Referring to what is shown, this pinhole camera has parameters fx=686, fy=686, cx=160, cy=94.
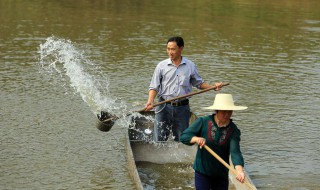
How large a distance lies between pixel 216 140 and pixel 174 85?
282 centimetres

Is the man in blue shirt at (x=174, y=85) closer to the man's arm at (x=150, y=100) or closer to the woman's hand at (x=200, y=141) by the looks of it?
the man's arm at (x=150, y=100)

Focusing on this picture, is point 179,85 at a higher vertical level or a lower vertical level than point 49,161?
higher

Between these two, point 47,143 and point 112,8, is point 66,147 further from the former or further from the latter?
point 112,8

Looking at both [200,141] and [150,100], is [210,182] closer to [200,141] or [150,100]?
[200,141]

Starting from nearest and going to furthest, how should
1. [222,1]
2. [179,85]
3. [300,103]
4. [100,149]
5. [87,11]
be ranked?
[179,85], [100,149], [300,103], [87,11], [222,1]

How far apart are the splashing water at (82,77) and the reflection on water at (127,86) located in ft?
0.15

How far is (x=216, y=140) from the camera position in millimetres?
6586

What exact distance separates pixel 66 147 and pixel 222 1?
2671 cm

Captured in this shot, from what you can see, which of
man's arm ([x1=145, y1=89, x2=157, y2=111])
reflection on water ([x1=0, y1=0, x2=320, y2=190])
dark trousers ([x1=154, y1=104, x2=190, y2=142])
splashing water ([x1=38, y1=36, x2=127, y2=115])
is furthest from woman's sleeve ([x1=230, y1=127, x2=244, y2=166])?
splashing water ([x1=38, y1=36, x2=127, y2=115])

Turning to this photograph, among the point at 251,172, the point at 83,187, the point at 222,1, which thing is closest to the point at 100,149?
the point at 83,187

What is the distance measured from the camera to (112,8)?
3191cm

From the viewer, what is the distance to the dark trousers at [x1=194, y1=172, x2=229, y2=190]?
22.3ft

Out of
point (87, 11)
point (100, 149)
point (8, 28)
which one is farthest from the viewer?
point (87, 11)

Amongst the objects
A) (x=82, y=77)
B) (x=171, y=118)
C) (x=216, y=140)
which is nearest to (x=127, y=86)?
(x=82, y=77)
